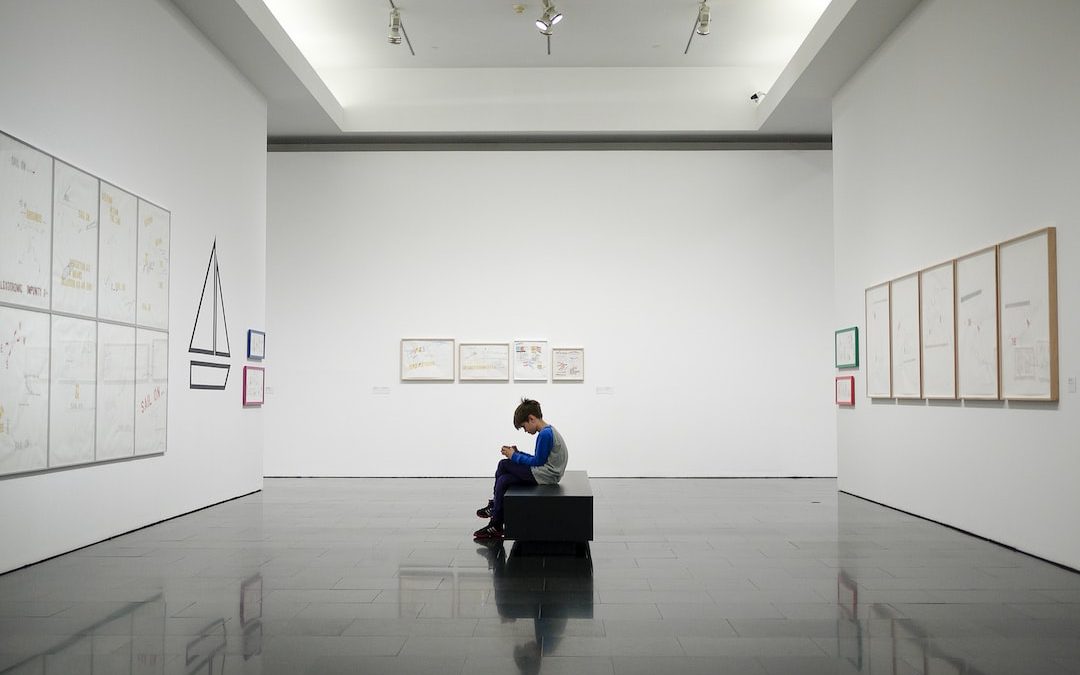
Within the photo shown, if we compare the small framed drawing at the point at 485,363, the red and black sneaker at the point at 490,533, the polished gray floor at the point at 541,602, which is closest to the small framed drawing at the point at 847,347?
the polished gray floor at the point at 541,602

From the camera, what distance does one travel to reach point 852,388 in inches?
471

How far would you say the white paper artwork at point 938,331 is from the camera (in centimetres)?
905

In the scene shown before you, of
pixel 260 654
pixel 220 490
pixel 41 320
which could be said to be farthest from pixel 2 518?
pixel 220 490

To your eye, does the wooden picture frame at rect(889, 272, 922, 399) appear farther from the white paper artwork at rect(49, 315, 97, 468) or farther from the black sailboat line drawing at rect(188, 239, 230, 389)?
the white paper artwork at rect(49, 315, 97, 468)

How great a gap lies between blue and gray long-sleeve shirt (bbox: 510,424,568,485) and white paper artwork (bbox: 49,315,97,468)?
12.3 ft

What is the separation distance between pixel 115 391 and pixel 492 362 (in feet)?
24.0

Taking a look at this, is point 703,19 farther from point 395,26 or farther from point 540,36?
point 395,26

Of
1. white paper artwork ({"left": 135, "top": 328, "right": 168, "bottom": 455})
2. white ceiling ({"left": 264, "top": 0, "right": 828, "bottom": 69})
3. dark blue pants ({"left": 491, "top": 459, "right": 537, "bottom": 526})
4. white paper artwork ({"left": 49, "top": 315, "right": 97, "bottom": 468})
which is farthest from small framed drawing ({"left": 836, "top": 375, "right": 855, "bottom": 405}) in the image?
white paper artwork ({"left": 49, "top": 315, "right": 97, "bottom": 468})

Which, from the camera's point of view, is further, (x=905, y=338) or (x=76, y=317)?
(x=905, y=338)

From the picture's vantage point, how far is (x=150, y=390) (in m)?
9.02

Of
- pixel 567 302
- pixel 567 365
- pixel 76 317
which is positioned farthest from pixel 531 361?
pixel 76 317

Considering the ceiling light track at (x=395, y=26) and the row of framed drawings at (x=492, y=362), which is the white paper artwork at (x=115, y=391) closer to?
the ceiling light track at (x=395, y=26)

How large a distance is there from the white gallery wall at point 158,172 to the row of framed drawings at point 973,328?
8.16 m

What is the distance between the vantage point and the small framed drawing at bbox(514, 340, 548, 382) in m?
14.8
